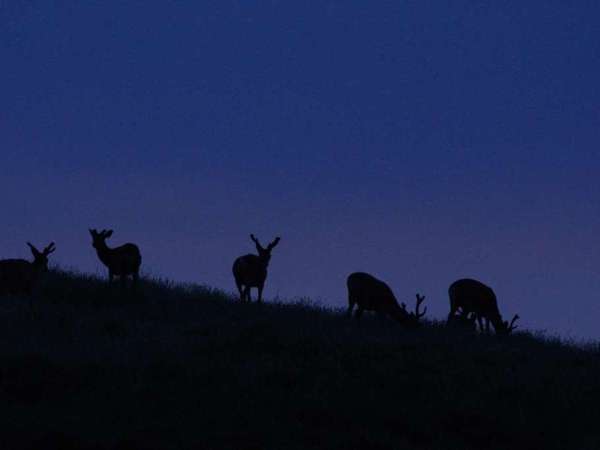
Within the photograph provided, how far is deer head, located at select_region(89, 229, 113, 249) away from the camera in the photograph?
2708cm

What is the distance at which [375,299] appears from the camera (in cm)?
2572

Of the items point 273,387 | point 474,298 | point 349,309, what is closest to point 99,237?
point 349,309

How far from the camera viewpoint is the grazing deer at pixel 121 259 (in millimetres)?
26219

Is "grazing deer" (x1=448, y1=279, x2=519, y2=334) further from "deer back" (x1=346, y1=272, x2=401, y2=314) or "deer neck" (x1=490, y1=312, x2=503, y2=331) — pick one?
"deer back" (x1=346, y1=272, x2=401, y2=314)

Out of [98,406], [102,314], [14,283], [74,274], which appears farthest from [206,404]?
[74,274]

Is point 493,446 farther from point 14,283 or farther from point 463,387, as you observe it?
point 14,283

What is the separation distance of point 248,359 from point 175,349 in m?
1.25

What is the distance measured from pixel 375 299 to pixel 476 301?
138 inches

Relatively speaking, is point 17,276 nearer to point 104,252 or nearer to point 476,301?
point 104,252

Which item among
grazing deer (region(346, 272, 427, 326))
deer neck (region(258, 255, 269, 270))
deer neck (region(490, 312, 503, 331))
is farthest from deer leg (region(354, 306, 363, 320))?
deer neck (region(490, 312, 503, 331))

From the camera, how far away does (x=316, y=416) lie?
13.7 metres

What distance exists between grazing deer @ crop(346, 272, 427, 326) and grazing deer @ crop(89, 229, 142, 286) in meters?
5.36

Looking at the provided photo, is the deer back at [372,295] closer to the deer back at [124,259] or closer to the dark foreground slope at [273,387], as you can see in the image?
the dark foreground slope at [273,387]

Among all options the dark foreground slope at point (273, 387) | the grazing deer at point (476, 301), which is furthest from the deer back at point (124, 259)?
the grazing deer at point (476, 301)
